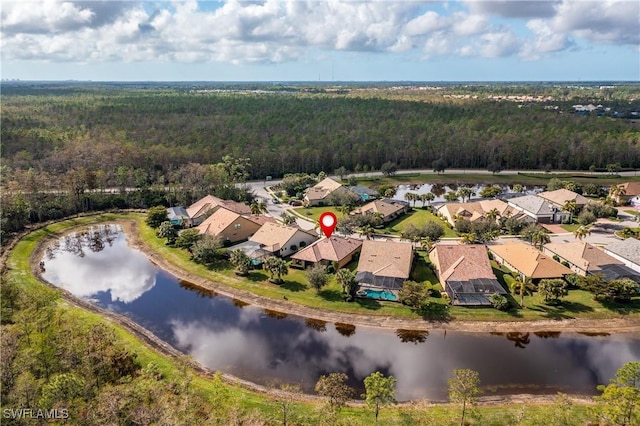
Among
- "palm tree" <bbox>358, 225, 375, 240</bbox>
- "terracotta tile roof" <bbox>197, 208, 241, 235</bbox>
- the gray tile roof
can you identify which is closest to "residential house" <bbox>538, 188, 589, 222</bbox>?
the gray tile roof

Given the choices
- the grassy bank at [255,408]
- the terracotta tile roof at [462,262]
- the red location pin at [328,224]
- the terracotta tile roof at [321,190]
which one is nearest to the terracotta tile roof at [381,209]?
the red location pin at [328,224]

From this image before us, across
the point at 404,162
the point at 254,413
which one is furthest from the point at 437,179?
the point at 254,413

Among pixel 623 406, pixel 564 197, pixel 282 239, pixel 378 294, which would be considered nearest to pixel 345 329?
pixel 378 294

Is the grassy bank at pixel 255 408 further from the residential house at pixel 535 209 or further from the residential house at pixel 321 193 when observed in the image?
the residential house at pixel 321 193

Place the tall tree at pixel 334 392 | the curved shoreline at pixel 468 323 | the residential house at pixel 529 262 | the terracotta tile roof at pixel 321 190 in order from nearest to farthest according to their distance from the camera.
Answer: the tall tree at pixel 334 392
the curved shoreline at pixel 468 323
the residential house at pixel 529 262
the terracotta tile roof at pixel 321 190

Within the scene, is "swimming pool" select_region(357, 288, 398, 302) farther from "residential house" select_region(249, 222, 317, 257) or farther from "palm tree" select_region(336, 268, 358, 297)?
"residential house" select_region(249, 222, 317, 257)

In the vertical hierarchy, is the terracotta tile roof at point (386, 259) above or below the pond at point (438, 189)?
above

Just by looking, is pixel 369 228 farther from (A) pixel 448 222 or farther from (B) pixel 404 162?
(B) pixel 404 162

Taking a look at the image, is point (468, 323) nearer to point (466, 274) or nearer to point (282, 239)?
point (466, 274)
